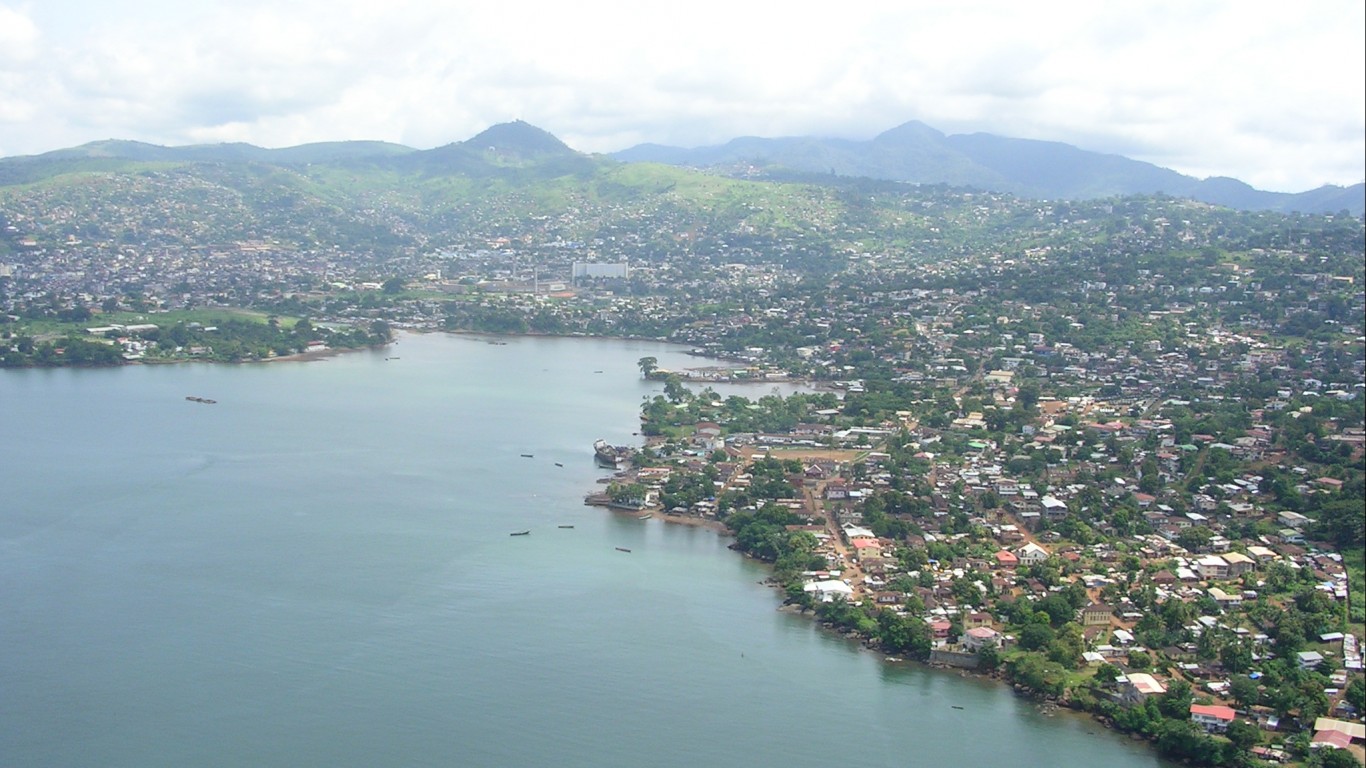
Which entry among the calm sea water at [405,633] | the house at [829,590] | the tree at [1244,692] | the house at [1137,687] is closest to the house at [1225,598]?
the tree at [1244,692]

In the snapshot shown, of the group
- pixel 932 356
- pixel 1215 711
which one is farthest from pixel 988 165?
pixel 1215 711

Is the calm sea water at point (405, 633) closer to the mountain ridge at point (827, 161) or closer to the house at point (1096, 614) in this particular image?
the house at point (1096, 614)

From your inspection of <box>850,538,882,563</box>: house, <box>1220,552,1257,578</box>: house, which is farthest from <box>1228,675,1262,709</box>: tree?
<box>850,538,882,563</box>: house

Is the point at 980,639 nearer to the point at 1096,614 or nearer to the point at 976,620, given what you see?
the point at 976,620

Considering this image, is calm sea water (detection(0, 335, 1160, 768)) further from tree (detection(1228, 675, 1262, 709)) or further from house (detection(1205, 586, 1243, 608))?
house (detection(1205, 586, 1243, 608))

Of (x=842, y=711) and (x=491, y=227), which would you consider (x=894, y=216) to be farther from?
(x=842, y=711)
